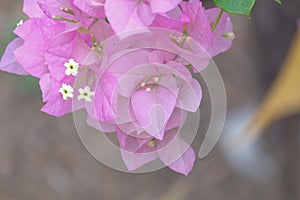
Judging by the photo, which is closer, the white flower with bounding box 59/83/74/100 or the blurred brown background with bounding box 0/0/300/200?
the white flower with bounding box 59/83/74/100

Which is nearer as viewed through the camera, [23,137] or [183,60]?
[183,60]

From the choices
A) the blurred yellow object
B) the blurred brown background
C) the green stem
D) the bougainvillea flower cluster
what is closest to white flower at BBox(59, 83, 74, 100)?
the bougainvillea flower cluster

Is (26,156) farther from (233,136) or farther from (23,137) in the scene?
(233,136)

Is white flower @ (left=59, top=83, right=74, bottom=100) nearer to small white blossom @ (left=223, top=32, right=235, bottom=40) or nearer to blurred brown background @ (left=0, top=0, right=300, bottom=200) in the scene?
small white blossom @ (left=223, top=32, right=235, bottom=40)

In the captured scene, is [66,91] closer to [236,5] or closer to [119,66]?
[119,66]

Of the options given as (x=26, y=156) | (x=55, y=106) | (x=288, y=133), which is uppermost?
(x=55, y=106)

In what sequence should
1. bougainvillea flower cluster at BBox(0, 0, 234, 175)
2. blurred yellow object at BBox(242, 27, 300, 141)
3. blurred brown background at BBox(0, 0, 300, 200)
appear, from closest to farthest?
bougainvillea flower cluster at BBox(0, 0, 234, 175)
blurred yellow object at BBox(242, 27, 300, 141)
blurred brown background at BBox(0, 0, 300, 200)

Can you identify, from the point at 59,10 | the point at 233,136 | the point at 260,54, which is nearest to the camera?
the point at 59,10

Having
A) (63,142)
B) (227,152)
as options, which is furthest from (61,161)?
(227,152)
